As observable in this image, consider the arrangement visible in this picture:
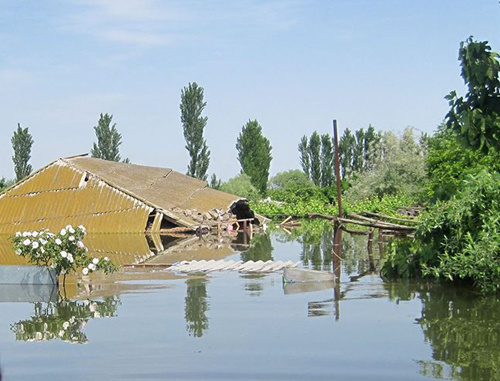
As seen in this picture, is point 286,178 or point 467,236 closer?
point 467,236

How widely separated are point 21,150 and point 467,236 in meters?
53.6

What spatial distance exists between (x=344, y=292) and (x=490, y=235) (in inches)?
114

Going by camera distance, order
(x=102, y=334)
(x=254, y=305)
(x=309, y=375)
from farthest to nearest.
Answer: (x=254, y=305), (x=102, y=334), (x=309, y=375)

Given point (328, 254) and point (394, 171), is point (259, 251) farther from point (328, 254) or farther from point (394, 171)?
point (394, 171)

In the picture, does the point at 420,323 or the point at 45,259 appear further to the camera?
the point at 45,259

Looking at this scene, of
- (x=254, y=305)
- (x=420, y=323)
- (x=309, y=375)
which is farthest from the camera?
(x=254, y=305)

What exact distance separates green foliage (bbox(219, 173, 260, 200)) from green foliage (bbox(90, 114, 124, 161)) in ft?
32.5

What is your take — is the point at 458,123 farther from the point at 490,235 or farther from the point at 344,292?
the point at 344,292

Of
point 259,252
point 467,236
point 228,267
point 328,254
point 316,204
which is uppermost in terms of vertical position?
point 316,204

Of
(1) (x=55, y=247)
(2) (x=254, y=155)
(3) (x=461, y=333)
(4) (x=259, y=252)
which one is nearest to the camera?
(3) (x=461, y=333)

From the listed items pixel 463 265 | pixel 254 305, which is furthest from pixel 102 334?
pixel 463 265

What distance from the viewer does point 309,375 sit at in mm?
8422

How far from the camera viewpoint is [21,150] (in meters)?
63.0

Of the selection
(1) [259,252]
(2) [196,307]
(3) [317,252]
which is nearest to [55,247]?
(2) [196,307]
